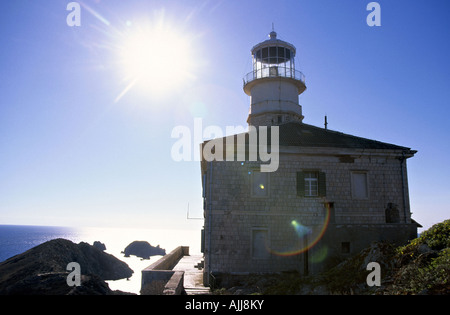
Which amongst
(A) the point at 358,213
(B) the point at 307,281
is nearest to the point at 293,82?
(A) the point at 358,213

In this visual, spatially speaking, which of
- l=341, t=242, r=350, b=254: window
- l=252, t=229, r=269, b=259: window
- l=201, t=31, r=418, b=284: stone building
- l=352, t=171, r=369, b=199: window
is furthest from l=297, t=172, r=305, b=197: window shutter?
l=341, t=242, r=350, b=254: window

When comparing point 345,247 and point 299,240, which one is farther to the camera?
point 299,240

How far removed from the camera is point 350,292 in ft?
28.8

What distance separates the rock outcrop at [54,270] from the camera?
10.5 m

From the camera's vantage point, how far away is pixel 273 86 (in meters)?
23.3

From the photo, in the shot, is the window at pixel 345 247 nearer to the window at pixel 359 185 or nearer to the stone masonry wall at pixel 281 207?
the stone masonry wall at pixel 281 207

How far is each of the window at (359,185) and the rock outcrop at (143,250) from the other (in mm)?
99385

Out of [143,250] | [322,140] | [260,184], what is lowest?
[143,250]

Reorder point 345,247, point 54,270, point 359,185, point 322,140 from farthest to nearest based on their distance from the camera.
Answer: point 54,270
point 322,140
point 359,185
point 345,247

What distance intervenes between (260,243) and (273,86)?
12473mm

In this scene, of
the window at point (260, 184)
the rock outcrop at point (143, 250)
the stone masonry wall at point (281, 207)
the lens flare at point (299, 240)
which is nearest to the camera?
the lens flare at point (299, 240)

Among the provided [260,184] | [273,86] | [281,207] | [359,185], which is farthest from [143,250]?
[359,185]

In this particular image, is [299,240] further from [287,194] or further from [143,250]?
[143,250]

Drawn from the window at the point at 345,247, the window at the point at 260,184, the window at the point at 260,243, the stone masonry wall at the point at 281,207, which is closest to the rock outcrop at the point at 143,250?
the stone masonry wall at the point at 281,207
